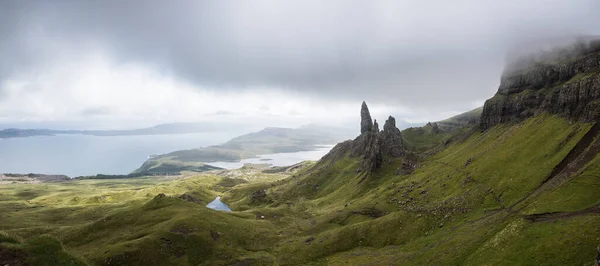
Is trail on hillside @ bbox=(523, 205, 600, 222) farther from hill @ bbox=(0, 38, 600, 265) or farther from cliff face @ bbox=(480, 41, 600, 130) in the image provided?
cliff face @ bbox=(480, 41, 600, 130)

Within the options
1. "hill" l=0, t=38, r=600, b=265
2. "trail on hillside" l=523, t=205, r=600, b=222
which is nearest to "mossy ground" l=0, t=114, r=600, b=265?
"hill" l=0, t=38, r=600, b=265

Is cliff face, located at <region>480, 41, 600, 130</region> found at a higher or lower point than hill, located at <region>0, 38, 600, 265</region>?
higher

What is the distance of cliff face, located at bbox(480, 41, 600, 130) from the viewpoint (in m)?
119

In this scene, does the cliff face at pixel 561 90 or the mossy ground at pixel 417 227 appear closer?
the mossy ground at pixel 417 227

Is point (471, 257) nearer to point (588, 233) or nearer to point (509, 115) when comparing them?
point (588, 233)

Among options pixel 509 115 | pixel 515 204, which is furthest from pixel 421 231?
pixel 509 115

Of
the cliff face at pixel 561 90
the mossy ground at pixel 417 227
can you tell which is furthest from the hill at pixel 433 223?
the cliff face at pixel 561 90

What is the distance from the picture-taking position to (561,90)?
13738 centimetres

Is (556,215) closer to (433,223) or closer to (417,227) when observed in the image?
(433,223)

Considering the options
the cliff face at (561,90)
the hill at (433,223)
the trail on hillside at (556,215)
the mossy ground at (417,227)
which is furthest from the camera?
the cliff face at (561,90)

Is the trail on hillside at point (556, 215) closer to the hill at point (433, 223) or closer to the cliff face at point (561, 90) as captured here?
the hill at point (433, 223)

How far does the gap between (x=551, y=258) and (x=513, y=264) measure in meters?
5.55

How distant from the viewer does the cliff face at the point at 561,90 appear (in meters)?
119

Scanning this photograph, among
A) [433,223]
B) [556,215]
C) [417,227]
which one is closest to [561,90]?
[433,223]
